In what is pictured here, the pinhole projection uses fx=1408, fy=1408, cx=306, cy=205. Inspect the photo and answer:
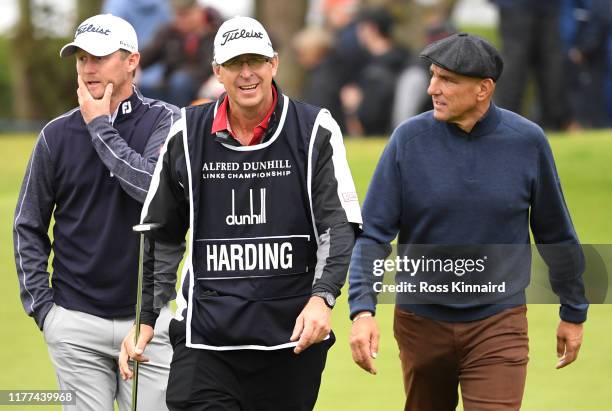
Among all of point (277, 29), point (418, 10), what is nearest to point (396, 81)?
Answer: point (277, 29)

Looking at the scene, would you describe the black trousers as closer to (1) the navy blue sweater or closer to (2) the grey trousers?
(1) the navy blue sweater

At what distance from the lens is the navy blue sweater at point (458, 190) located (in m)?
5.70

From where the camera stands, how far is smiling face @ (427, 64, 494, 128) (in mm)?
5719

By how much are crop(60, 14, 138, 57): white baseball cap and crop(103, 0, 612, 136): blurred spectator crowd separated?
8.77 meters

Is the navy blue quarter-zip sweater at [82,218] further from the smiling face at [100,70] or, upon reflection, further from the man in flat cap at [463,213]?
the man in flat cap at [463,213]

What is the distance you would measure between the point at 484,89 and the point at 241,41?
3.66 ft

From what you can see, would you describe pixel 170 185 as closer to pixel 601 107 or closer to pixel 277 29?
pixel 601 107

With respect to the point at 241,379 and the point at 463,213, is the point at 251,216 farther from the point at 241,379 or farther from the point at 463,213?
the point at 463,213

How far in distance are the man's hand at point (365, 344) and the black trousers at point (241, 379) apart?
5.1 inches

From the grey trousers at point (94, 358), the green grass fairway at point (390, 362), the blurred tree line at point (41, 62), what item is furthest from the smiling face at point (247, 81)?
the blurred tree line at point (41, 62)

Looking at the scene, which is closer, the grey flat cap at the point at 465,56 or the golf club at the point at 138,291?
the golf club at the point at 138,291

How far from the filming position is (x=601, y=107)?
1778 cm

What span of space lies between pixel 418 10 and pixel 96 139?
56.6 feet

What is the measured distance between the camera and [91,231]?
5961 millimetres
